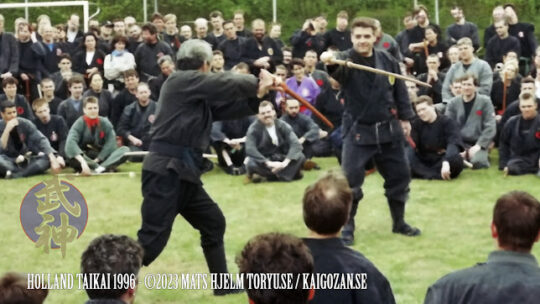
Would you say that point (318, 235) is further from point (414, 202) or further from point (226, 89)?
point (414, 202)

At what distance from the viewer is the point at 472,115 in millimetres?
11961

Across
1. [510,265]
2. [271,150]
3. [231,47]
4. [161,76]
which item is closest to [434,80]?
[271,150]

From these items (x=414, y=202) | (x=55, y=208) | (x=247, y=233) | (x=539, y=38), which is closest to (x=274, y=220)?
(x=247, y=233)

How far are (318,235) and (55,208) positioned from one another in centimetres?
326

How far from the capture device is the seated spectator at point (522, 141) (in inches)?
431

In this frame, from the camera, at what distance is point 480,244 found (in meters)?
7.77

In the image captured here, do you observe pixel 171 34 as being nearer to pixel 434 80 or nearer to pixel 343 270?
pixel 434 80

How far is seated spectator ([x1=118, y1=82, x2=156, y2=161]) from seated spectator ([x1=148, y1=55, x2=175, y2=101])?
946 millimetres

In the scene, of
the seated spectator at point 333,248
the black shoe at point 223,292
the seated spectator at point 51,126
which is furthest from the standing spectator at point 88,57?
the seated spectator at point 333,248

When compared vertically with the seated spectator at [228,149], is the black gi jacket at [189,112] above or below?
above

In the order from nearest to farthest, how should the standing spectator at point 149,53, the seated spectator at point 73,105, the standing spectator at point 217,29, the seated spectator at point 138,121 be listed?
the seated spectator at point 138,121
the seated spectator at point 73,105
the standing spectator at point 149,53
the standing spectator at point 217,29

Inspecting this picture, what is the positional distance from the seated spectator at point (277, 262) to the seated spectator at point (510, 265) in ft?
2.27

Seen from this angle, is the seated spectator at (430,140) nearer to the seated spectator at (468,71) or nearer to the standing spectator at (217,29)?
the seated spectator at (468,71)

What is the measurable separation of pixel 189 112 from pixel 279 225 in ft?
9.68
